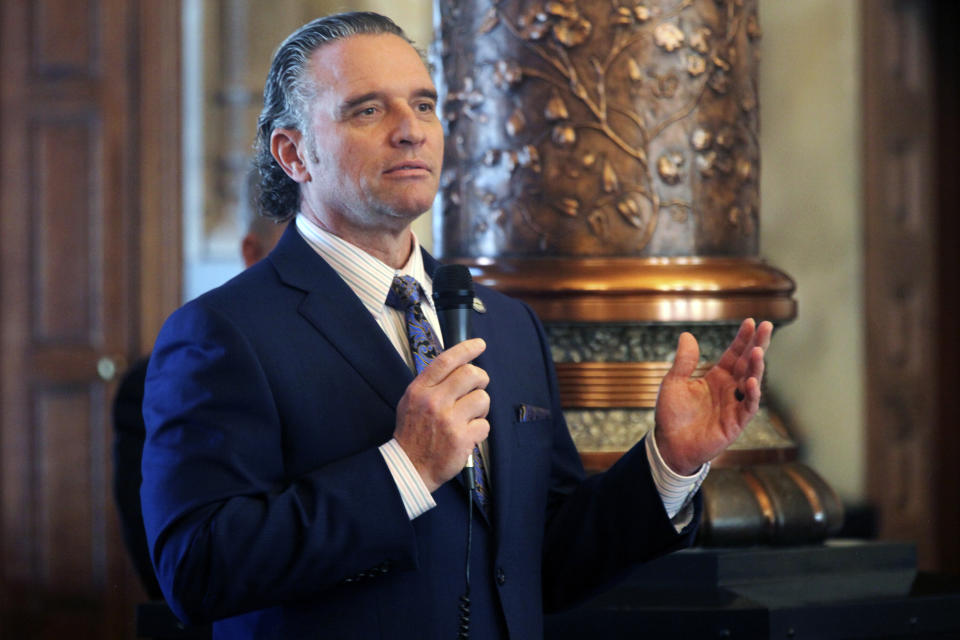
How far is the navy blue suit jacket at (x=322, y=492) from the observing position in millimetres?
1338

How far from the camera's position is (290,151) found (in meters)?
1.65

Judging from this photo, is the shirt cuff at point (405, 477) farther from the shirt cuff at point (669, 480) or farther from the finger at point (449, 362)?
the shirt cuff at point (669, 480)

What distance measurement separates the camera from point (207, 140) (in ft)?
15.0

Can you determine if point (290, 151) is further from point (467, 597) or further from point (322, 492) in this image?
point (467, 597)

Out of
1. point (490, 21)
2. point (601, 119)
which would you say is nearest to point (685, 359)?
point (601, 119)

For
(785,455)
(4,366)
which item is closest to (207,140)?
A: (4,366)

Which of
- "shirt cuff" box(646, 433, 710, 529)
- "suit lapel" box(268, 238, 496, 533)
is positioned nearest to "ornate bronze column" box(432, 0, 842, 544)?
"shirt cuff" box(646, 433, 710, 529)

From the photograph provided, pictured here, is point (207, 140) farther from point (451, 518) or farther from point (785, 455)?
point (451, 518)

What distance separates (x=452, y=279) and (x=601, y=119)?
782 millimetres

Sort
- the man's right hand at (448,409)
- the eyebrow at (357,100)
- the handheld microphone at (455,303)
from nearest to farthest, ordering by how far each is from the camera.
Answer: the man's right hand at (448,409) → the handheld microphone at (455,303) → the eyebrow at (357,100)

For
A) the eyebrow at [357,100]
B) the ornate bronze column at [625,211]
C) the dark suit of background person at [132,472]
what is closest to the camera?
the eyebrow at [357,100]

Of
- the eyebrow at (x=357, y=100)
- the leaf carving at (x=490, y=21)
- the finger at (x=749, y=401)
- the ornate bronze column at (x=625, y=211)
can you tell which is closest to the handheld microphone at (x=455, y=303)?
the eyebrow at (x=357, y=100)

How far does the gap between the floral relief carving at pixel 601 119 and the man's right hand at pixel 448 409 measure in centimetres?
84

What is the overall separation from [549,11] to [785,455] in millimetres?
972
